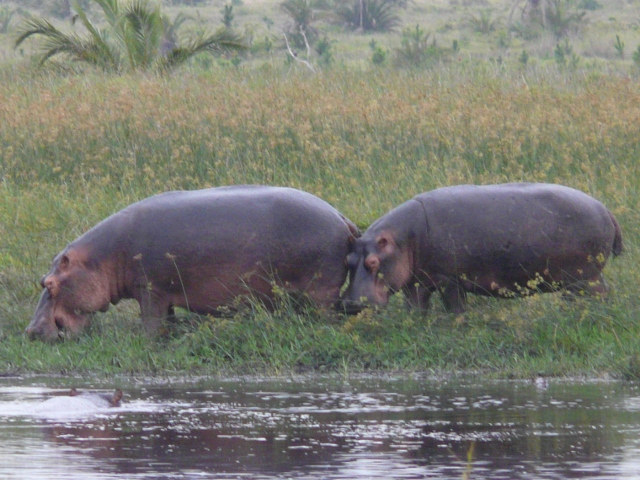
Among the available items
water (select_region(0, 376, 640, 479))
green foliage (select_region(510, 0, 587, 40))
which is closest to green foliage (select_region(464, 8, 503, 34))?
green foliage (select_region(510, 0, 587, 40))

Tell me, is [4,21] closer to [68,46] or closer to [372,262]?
[68,46]

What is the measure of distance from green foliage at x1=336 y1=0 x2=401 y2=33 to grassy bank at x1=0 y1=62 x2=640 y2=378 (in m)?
21.7

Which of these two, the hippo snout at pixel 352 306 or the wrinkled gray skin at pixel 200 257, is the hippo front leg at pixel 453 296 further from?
the wrinkled gray skin at pixel 200 257

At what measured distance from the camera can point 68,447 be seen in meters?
3.94

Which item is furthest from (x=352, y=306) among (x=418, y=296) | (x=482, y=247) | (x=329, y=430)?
(x=329, y=430)

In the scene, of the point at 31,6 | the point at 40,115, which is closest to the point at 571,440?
the point at 40,115

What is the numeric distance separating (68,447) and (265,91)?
8411 millimetres

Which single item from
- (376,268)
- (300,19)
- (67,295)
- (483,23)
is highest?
(483,23)

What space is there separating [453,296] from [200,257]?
1413 millimetres

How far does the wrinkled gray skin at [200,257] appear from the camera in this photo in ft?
21.1

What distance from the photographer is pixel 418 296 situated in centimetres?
661

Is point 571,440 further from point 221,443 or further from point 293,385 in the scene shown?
point 293,385

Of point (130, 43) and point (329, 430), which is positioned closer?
point (329, 430)

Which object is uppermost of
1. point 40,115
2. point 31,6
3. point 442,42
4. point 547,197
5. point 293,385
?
point 31,6
